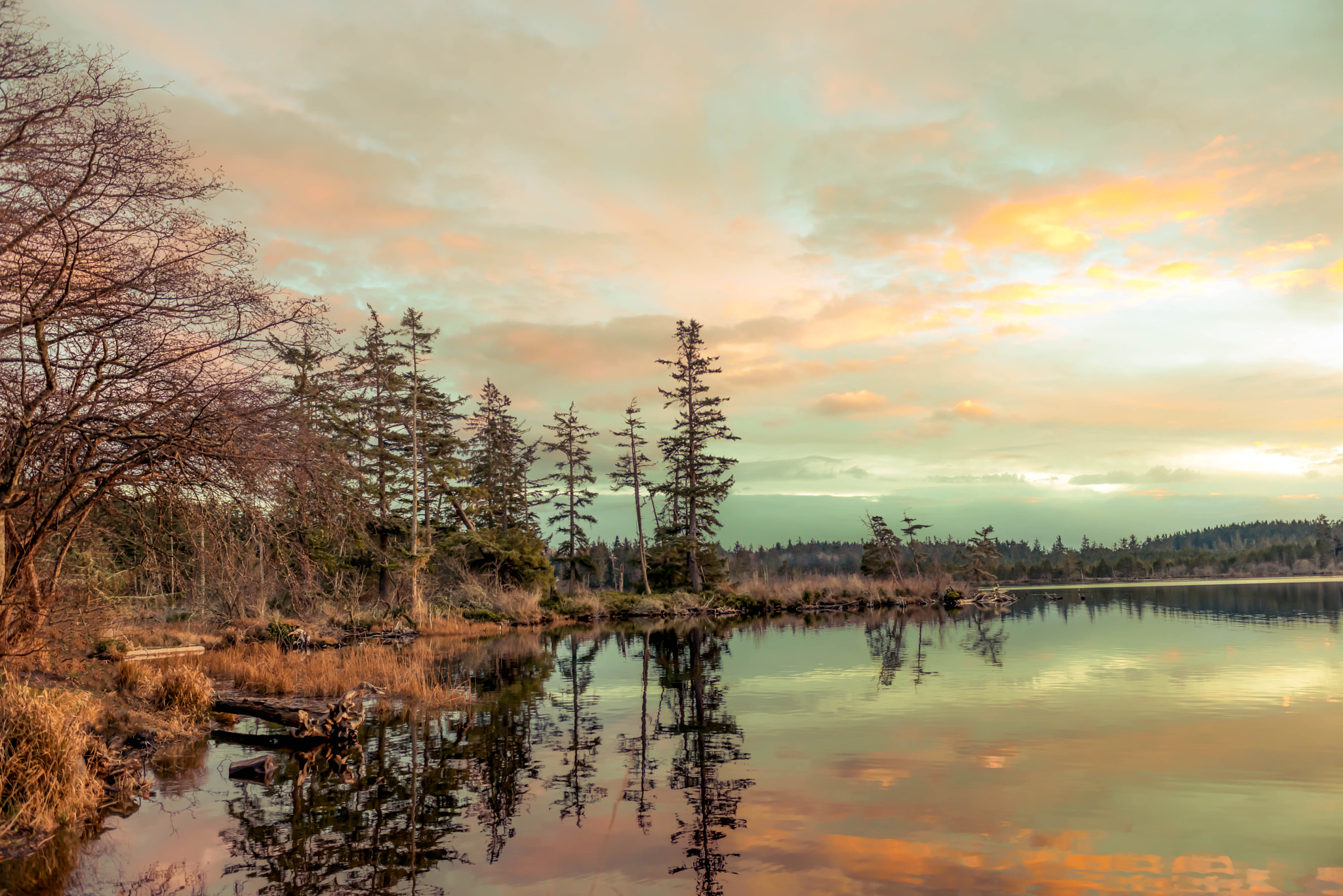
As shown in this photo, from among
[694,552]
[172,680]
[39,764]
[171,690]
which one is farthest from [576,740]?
[694,552]

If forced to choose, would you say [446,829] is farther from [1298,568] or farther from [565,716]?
[1298,568]

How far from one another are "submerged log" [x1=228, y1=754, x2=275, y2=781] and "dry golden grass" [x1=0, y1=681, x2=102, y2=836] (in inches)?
63.3

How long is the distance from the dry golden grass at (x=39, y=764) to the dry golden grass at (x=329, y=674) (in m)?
7.12

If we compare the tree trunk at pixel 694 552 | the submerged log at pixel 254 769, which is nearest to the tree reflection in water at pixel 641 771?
the submerged log at pixel 254 769

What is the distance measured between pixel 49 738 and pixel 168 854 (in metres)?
2.05

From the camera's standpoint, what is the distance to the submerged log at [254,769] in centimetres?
1035

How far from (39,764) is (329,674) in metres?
8.93

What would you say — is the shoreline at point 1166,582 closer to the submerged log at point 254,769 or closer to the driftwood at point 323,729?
the driftwood at point 323,729

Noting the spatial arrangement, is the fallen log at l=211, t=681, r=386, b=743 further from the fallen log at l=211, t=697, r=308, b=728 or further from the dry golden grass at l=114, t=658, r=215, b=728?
the dry golden grass at l=114, t=658, r=215, b=728

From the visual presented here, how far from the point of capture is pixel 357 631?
3159 centimetres

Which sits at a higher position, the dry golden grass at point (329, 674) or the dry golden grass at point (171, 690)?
the dry golden grass at point (171, 690)

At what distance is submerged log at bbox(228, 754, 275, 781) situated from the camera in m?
10.4

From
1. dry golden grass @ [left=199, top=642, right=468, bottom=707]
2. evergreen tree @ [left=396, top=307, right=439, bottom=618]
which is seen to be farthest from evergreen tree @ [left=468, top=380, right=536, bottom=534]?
dry golden grass @ [left=199, top=642, right=468, bottom=707]

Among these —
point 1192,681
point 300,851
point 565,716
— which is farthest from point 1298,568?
point 300,851
